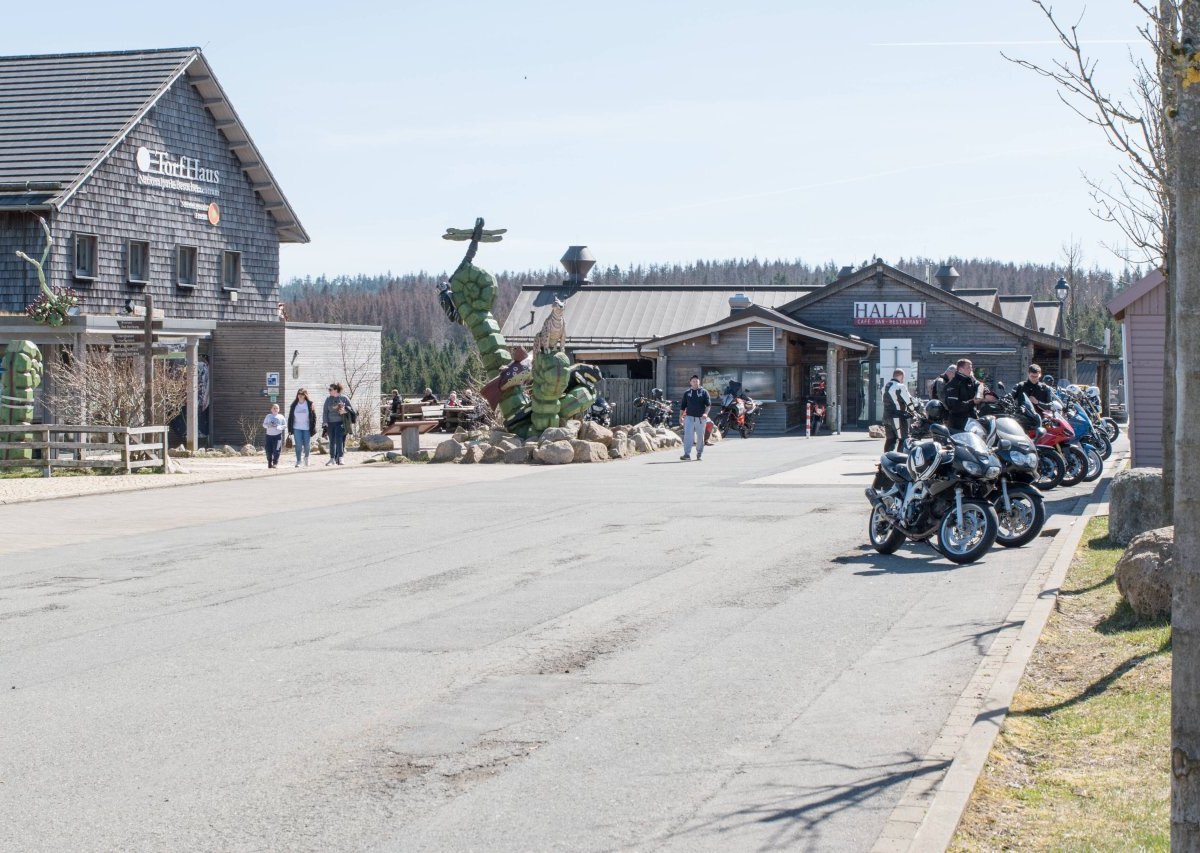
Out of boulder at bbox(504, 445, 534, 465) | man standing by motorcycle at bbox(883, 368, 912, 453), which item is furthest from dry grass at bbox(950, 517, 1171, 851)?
boulder at bbox(504, 445, 534, 465)

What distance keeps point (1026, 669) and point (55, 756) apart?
526 centimetres

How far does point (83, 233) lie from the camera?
1345 inches

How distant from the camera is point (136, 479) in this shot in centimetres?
2403

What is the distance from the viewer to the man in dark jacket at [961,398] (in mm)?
20703

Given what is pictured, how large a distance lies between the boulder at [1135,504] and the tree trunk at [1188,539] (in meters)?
9.12

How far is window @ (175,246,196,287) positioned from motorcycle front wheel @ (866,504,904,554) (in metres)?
27.2

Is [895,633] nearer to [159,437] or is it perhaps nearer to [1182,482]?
[1182,482]

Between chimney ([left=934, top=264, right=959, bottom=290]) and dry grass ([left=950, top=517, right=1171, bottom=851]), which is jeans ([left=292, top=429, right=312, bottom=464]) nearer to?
dry grass ([left=950, top=517, right=1171, bottom=851])

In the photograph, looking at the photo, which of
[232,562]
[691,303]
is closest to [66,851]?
[232,562]

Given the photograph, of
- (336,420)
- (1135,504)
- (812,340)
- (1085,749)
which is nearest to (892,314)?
(812,340)

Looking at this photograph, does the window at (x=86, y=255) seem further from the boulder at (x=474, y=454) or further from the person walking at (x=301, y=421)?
the boulder at (x=474, y=454)

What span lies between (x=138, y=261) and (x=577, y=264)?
2395 cm

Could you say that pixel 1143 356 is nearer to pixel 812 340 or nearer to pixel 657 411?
pixel 657 411

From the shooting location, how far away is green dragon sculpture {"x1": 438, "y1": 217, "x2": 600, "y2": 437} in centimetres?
3048
